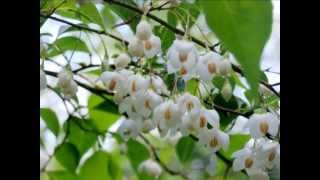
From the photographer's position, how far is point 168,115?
530mm

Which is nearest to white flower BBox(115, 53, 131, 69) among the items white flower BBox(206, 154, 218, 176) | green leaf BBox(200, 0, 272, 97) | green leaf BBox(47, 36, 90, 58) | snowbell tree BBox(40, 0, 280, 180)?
snowbell tree BBox(40, 0, 280, 180)

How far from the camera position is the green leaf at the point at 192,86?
57 cm

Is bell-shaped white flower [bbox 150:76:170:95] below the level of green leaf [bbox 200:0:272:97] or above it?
below

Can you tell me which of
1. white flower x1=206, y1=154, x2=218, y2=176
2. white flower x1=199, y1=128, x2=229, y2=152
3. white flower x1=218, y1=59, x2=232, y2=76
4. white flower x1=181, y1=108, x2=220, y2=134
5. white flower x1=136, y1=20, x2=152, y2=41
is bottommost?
white flower x1=206, y1=154, x2=218, y2=176

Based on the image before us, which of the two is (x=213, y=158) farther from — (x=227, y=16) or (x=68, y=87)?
(x=227, y=16)

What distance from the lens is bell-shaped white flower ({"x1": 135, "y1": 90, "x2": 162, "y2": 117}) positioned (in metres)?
0.55

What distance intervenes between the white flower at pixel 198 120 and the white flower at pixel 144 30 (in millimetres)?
77

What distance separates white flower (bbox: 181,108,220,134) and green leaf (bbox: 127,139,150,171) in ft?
0.73

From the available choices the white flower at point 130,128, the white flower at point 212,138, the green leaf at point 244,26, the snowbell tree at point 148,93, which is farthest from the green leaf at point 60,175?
the green leaf at point 244,26

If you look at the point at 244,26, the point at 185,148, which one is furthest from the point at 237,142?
the point at 244,26

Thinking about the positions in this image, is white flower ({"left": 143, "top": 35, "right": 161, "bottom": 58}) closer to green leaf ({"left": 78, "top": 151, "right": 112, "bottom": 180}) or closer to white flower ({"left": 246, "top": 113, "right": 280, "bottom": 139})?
white flower ({"left": 246, "top": 113, "right": 280, "bottom": 139})
